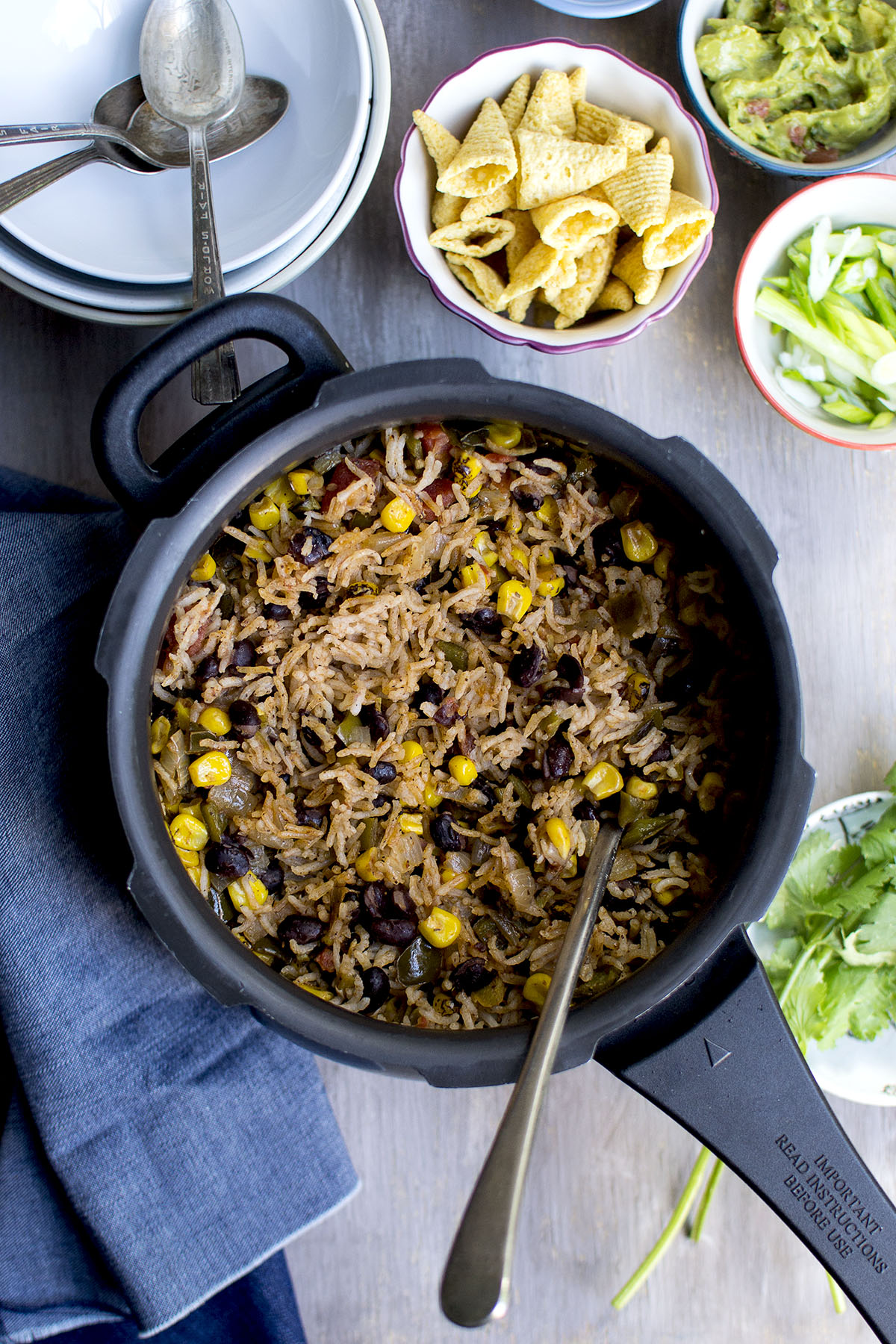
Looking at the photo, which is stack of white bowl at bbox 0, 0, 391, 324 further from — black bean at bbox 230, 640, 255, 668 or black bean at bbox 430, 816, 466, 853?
black bean at bbox 430, 816, 466, 853

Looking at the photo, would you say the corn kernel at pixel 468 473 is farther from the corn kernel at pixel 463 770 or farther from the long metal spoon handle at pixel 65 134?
the long metal spoon handle at pixel 65 134

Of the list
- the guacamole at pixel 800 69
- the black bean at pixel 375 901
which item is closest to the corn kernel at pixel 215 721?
the black bean at pixel 375 901

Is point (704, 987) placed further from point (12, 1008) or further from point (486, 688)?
point (12, 1008)

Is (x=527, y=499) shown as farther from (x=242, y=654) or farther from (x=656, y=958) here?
(x=656, y=958)

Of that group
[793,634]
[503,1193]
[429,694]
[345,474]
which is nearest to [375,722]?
[429,694]

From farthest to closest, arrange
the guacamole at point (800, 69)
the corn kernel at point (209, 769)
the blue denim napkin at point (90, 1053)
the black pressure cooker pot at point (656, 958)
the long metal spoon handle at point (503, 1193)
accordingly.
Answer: the guacamole at point (800, 69), the blue denim napkin at point (90, 1053), the corn kernel at point (209, 769), the black pressure cooker pot at point (656, 958), the long metal spoon handle at point (503, 1193)
